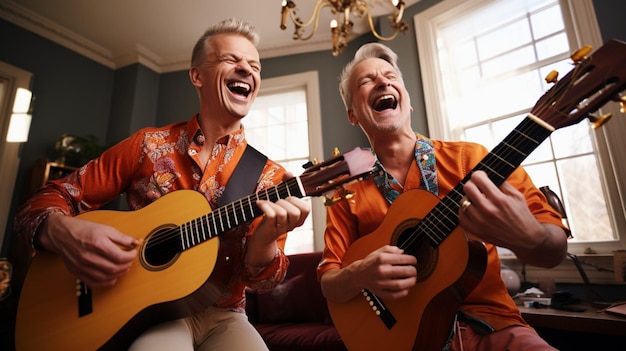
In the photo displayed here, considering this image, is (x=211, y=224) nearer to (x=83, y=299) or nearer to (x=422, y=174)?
(x=83, y=299)

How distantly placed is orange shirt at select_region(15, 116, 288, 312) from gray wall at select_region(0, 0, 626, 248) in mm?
2438

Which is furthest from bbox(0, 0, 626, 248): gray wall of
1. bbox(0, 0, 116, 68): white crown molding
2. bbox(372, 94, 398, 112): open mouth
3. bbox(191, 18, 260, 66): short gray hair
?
bbox(191, 18, 260, 66): short gray hair

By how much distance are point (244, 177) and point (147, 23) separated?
3.79m

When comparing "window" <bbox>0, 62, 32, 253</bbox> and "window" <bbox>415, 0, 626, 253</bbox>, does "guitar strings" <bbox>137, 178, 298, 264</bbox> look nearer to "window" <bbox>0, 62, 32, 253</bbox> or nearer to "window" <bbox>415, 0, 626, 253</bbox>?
"window" <bbox>415, 0, 626, 253</bbox>

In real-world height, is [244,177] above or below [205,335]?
above

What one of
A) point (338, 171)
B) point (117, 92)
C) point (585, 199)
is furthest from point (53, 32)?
point (585, 199)

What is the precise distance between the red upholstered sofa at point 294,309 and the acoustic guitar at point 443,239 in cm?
134

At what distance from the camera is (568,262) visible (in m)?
2.28

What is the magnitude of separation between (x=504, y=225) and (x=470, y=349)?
0.46 meters

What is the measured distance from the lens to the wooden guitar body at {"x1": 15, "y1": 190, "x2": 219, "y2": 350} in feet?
3.09

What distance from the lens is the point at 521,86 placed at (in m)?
2.85

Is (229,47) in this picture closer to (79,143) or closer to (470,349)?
(470,349)

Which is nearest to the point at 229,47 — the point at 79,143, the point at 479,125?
the point at 479,125

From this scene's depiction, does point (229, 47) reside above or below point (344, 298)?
above
